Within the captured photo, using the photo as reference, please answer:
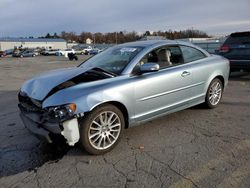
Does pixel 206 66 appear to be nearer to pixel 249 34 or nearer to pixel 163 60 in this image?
pixel 163 60

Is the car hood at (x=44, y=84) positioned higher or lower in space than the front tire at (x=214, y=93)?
higher

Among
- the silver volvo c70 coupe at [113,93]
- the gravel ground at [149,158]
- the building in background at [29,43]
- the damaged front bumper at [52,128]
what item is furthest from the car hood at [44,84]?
the building in background at [29,43]

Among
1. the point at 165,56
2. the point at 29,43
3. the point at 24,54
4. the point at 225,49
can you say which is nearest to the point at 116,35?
the point at 29,43

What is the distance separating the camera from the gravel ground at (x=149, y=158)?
2.90 meters

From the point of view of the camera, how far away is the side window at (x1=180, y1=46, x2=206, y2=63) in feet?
15.9

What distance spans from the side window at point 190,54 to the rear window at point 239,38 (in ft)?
15.0

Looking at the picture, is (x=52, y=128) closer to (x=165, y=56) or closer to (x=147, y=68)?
(x=147, y=68)

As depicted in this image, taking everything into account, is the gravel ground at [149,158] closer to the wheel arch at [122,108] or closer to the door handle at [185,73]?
the wheel arch at [122,108]

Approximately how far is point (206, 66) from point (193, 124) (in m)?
1.22

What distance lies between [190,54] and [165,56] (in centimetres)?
68

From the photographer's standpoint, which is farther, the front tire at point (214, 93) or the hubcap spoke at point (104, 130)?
the front tire at point (214, 93)

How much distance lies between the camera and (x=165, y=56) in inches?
180

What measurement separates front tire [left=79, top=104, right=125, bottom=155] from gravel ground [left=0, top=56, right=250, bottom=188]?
0.13m

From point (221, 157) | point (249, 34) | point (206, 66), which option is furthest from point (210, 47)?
point (221, 157)
